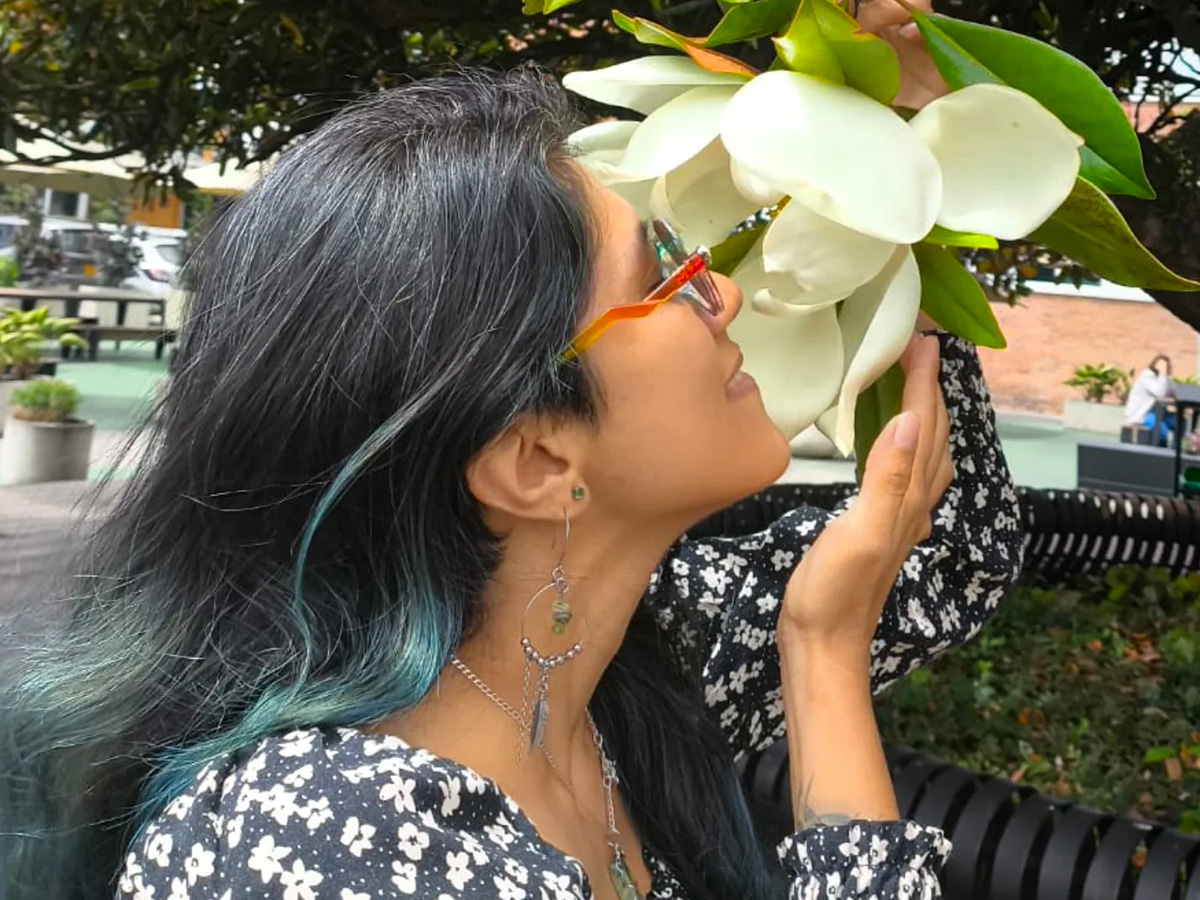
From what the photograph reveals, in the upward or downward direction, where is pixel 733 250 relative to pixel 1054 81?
downward

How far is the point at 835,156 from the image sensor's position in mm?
878

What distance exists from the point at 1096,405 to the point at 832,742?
15115mm

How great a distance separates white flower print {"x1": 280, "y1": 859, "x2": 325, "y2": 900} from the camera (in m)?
0.93

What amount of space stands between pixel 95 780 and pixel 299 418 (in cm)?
37

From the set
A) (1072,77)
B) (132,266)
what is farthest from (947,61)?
(132,266)

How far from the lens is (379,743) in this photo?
1.05 metres

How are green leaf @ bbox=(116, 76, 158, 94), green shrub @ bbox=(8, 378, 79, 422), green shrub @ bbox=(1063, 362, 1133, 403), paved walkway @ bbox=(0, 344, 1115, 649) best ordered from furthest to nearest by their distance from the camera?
green shrub @ bbox=(1063, 362, 1133, 403) < green shrub @ bbox=(8, 378, 79, 422) < green leaf @ bbox=(116, 76, 158, 94) < paved walkway @ bbox=(0, 344, 1115, 649)

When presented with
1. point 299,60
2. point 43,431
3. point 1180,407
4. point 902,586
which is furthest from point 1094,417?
point 902,586

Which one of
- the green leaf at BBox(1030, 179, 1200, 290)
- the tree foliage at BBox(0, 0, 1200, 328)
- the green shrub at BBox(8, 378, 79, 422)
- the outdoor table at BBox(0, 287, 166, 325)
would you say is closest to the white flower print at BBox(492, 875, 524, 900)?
the green leaf at BBox(1030, 179, 1200, 290)

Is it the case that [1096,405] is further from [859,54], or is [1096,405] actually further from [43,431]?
[859,54]

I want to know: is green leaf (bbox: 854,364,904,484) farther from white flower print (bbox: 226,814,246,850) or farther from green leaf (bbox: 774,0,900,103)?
white flower print (bbox: 226,814,246,850)

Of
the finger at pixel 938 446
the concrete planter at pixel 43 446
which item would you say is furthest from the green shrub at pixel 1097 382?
the finger at pixel 938 446

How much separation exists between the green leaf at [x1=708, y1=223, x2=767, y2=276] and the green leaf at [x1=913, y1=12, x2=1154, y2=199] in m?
0.24

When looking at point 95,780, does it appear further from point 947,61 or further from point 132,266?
point 132,266
